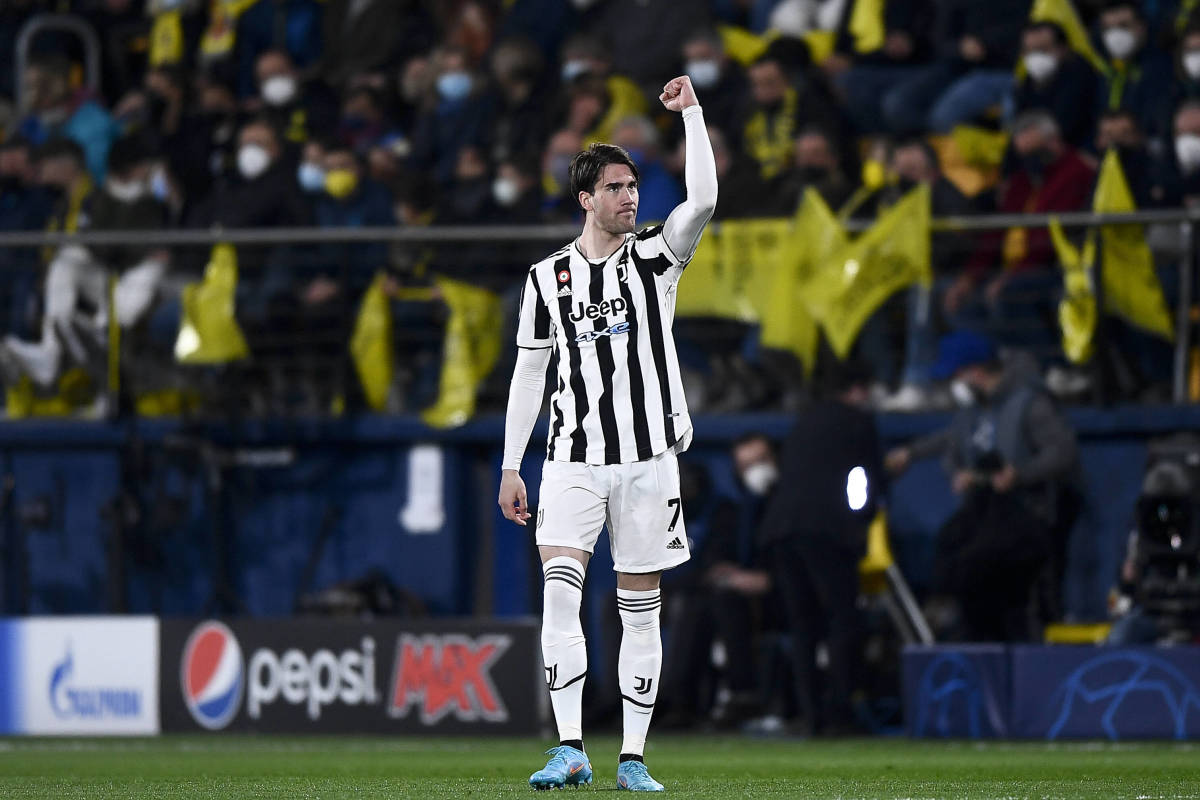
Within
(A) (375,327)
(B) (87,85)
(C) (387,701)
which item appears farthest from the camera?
(B) (87,85)

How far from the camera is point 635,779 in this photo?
682 centimetres

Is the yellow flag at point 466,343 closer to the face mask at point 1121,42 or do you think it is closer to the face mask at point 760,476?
the face mask at point 760,476

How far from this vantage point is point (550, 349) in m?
7.28

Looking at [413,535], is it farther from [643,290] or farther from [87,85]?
[643,290]

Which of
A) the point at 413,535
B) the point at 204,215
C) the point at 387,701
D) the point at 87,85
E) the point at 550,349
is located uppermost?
the point at 87,85

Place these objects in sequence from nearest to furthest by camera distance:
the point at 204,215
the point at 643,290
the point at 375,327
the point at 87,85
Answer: the point at 643,290 → the point at 375,327 → the point at 204,215 → the point at 87,85

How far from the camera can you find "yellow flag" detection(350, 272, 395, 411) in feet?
43.8

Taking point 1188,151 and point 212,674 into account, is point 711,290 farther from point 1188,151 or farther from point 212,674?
point 212,674

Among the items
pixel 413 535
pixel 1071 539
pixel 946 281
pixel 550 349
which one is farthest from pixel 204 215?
pixel 550 349

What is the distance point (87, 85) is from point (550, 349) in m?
11.1

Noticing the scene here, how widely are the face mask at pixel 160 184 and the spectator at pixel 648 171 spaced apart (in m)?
3.64

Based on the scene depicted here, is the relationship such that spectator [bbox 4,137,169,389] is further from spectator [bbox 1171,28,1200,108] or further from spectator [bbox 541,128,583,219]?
spectator [bbox 1171,28,1200,108]

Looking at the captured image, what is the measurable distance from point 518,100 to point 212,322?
269cm

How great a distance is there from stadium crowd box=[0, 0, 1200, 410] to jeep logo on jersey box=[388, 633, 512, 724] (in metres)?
2.09
